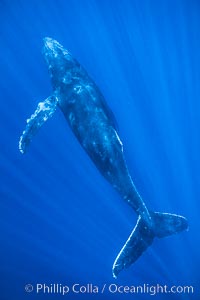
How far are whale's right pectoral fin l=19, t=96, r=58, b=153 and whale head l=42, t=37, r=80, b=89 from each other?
0.59 m

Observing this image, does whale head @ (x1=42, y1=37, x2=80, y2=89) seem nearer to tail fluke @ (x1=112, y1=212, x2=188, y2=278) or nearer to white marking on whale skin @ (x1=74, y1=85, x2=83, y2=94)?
white marking on whale skin @ (x1=74, y1=85, x2=83, y2=94)

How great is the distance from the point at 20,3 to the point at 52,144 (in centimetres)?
517

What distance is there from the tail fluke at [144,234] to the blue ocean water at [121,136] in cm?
410

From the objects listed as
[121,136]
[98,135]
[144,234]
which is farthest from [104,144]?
[121,136]

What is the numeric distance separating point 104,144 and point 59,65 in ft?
9.75

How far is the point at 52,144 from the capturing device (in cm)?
1332

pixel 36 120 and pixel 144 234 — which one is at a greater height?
pixel 36 120

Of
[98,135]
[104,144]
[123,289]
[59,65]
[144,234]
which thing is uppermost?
[59,65]

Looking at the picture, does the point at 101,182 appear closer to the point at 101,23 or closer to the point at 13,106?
the point at 13,106

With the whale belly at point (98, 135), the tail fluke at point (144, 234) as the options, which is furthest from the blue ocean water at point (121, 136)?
the tail fluke at point (144, 234)

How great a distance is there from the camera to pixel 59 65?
10.2m

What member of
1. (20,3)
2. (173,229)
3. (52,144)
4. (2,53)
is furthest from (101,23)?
(173,229)

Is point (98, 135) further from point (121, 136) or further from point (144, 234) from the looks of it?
point (121, 136)

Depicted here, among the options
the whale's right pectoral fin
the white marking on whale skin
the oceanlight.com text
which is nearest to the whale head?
the white marking on whale skin
